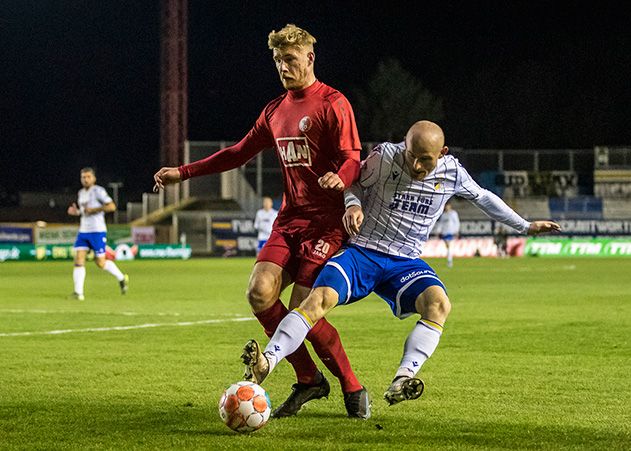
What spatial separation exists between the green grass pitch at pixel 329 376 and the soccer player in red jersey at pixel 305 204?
356mm

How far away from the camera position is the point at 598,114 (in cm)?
8619

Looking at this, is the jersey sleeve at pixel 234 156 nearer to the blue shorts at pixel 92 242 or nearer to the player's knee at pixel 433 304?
the player's knee at pixel 433 304

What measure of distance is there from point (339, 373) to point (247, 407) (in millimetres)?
1155

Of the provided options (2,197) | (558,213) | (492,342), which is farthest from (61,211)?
(492,342)

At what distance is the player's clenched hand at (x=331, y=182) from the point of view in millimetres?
7043

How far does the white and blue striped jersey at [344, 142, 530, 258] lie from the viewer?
7516 millimetres

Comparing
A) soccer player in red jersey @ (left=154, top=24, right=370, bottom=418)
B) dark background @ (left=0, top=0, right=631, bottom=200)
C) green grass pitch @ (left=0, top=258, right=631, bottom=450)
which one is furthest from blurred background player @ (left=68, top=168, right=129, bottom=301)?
dark background @ (left=0, top=0, right=631, bottom=200)

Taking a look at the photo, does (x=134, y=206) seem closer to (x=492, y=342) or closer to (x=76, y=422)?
(x=492, y=342)

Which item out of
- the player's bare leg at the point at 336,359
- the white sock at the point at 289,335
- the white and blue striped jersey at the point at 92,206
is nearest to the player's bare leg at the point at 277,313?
the player's bare leg at the point at 336,359

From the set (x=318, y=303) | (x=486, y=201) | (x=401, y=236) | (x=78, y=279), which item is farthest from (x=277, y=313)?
(x=78, y=279)

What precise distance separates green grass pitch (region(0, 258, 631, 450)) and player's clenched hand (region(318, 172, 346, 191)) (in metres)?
1.44

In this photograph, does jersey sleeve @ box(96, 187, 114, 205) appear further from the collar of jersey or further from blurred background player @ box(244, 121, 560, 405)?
blurred background player @ box(244, 121, 560, 405)

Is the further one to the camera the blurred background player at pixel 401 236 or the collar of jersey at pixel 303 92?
the collar of jersey at pixel 303 92

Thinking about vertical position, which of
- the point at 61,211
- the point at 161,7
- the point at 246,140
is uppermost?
the point at 161,7
